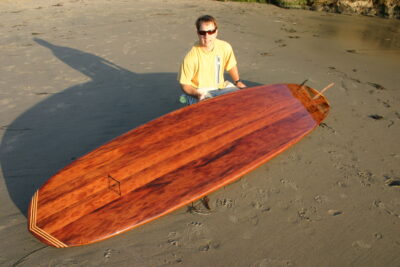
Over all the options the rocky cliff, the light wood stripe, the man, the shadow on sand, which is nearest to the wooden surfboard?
the light wood stripe

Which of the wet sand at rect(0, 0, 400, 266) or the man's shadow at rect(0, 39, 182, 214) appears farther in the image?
the man's shadow at rect(0, 39, 182, 214)

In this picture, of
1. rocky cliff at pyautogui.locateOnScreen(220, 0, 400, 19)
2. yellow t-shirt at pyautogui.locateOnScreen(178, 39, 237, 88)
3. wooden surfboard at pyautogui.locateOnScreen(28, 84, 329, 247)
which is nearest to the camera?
wooden surfboard at pyautogui.locateOnScreen(28, 84, 329, 247)

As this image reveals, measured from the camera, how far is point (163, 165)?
2500mm

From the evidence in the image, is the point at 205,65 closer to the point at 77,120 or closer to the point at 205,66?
the point at 205,66

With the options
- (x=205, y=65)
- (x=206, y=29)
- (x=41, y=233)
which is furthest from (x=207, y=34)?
(x=41, y=233)

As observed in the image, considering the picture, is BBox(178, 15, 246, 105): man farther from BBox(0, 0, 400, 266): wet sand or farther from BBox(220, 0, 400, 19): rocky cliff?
BBox(220, 0, 400, 19): rocky cliff

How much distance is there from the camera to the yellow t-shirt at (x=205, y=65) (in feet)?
10.2

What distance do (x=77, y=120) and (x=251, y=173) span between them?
2359 millimetres

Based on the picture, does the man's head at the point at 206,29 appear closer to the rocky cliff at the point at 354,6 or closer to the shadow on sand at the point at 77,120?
the shadow on sand at the point at 77,120

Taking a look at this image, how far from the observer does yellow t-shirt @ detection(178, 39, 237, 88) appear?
310 centimetres

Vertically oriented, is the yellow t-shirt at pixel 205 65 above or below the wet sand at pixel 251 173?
above

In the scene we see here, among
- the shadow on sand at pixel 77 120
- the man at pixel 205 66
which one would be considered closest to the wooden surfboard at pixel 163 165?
the man at pixel 205 66

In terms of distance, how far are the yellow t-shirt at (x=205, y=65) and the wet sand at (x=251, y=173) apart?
93cm

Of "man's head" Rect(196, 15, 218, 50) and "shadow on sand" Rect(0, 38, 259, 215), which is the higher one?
"man's head" Rect(196, 15, 218, 50)
